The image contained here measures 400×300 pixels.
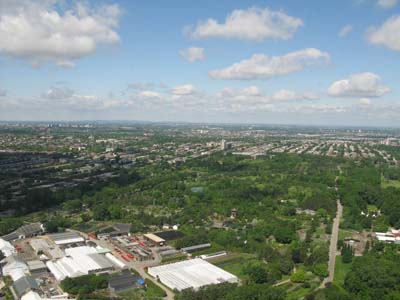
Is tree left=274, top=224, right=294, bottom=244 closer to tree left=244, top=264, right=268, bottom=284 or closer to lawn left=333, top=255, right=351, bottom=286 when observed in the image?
lawn left=333, top=255, right=351, bottom=286

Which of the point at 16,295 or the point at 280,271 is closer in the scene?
the point at 16,295

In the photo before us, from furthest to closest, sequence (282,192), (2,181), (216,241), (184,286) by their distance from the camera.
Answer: (2,181), (282,192), (216,241), (184,286)

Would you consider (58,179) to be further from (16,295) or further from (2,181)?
(16,295)

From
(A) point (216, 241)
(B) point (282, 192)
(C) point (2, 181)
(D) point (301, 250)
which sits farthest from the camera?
(C) point (2, 181)

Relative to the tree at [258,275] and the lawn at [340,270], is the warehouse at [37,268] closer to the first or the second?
the tree at [258,275]

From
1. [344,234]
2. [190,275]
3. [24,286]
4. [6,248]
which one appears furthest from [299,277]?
[6,248]

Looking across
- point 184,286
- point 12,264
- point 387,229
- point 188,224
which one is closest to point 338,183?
point 387,229

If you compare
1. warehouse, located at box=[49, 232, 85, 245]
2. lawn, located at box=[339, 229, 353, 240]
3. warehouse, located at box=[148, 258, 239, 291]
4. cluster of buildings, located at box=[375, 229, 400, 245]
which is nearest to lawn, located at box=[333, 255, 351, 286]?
lawn, located at box=[339, 229, 353, 240]
